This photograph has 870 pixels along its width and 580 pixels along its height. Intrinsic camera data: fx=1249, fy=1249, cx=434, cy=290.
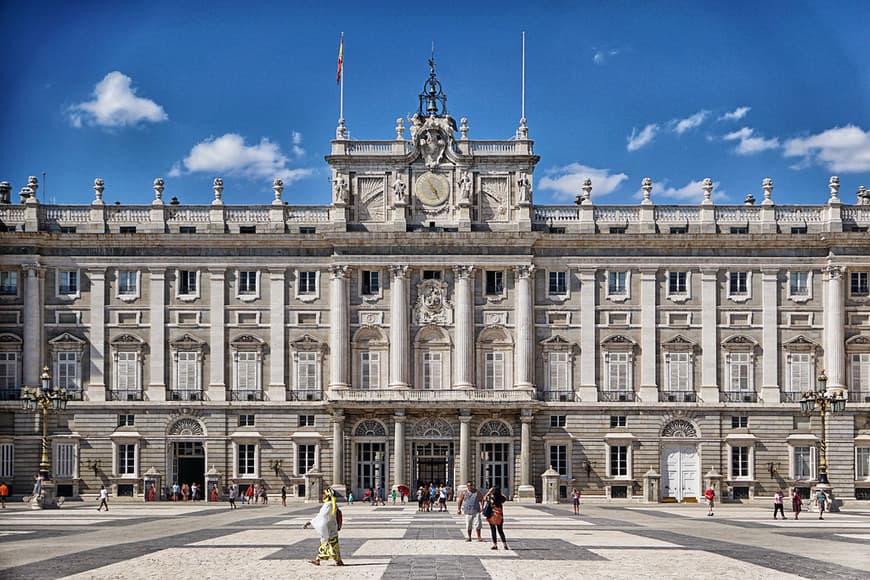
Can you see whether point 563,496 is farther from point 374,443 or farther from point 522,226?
point 522,226

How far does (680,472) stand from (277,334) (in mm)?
23993

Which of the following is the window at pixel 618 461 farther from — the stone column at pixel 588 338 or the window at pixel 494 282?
the window at pixel 494 282

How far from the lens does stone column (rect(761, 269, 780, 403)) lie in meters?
70.2

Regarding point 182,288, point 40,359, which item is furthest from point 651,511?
point 40,359

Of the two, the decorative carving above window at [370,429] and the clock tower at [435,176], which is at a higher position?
the clock tower at [435,176]

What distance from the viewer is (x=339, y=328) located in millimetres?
70125

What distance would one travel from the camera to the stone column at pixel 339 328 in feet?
229

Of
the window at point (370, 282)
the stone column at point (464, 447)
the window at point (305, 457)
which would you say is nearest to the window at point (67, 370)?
the window at point (305, 457)

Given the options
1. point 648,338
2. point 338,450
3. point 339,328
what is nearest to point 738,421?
point 648,338

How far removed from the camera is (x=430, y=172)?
7156 cm

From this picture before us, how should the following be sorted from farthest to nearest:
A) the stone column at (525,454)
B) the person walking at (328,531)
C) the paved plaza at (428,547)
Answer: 1. the stone column at (525,454)
2. the person walking at (328,531)
3. the paved plaza at (428,547)

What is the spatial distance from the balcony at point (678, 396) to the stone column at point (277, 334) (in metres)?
21.4

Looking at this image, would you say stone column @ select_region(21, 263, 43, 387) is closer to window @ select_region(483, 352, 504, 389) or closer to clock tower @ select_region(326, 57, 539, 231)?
clock tower @ select_region(326, 57, 539, 231)

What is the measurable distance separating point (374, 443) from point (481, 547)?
123ft
